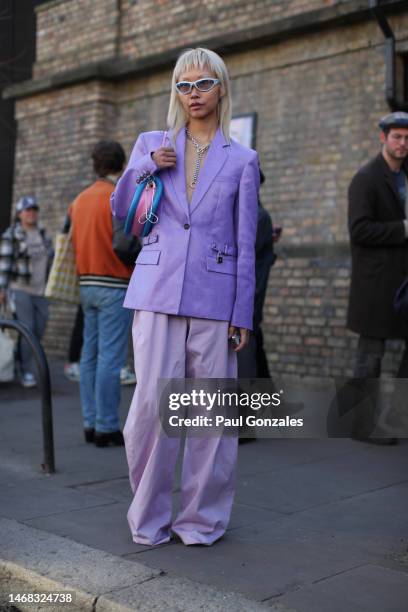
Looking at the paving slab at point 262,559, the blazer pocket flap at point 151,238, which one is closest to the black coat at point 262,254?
the blazer pocket flap at point 151,238

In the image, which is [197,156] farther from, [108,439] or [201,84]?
[108,439]

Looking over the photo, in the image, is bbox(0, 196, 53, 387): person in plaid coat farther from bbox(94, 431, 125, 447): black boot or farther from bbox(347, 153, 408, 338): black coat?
bbox(347, 153, 408, 338): black coat

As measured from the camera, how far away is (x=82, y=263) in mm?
6258

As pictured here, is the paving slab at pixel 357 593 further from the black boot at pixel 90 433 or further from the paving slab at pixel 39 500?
the black boot at pixel 90 433

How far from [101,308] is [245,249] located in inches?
96.5

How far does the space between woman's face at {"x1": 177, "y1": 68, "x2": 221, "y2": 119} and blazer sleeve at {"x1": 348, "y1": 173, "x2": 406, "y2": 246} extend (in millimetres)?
2670

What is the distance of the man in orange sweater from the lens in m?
6.13

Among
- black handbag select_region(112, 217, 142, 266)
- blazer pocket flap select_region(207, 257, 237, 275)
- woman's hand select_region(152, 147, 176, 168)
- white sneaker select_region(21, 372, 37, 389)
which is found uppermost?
woman's hand select_region(152, 147, 176, 168)

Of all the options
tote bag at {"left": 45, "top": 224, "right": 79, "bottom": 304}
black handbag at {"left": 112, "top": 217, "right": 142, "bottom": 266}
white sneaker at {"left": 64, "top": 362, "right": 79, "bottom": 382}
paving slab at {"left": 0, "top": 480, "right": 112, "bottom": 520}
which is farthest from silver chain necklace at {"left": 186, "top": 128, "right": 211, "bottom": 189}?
white sneaker at {"left": 64, "top": 362, "right": 79, "bottom": 382}

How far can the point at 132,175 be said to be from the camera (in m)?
3.96

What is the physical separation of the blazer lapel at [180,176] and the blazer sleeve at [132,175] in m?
0.11

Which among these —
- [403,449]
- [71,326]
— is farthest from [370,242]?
[71,326]

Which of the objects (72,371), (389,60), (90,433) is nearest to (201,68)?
(90,433)

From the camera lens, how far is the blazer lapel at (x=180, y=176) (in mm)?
3896
